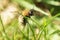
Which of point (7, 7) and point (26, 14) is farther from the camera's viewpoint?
point (7, 7)

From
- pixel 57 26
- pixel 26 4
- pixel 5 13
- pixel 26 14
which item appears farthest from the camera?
pixel 5 13

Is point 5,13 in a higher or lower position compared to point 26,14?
lower

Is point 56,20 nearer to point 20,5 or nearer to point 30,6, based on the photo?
point 30,6

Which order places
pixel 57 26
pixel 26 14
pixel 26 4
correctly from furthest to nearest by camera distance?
1. pixel 26 4
2. pixel 57 26
3. pixel 26 14

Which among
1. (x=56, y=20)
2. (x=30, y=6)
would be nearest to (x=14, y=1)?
(x=30, y=6)

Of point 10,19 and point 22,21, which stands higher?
point 22,21

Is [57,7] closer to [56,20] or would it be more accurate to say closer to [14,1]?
[56,20]

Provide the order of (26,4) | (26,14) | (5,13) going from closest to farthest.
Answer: (26,14) < (26,4) < (5,13)

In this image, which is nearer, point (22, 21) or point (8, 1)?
point (22, 21)

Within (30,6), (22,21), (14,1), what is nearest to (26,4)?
(30,6)
